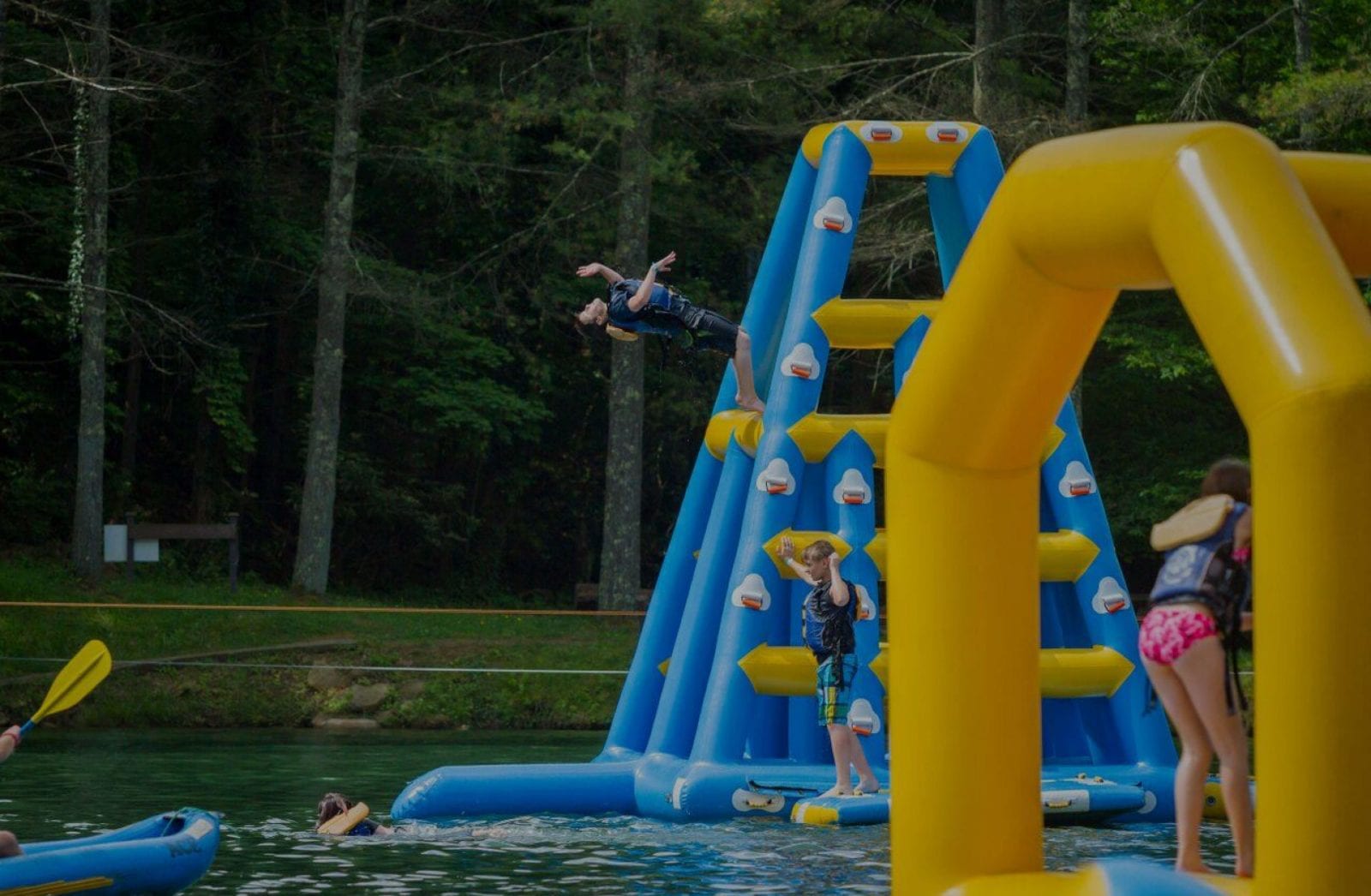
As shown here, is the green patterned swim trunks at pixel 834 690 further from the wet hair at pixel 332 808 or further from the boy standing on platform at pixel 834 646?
the wet hair at pixel 332 808

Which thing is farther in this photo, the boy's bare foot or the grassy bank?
the grassy bank

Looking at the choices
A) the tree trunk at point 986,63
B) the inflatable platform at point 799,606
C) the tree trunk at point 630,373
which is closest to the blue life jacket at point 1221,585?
the inflatable platform at point 799,606

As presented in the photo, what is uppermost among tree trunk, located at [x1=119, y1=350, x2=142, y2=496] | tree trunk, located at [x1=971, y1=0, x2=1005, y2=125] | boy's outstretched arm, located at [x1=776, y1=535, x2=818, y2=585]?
tree trunk, located at [x1=971, y1=0, x2=1005, y2=125]

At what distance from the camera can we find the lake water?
31.8 ft

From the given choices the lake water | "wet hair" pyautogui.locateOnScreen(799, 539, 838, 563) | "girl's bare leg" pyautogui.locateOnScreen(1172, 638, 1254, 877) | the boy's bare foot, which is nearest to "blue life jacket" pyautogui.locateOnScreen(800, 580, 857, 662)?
"wet hair" pyautogui.locateOnScreen(799, 539, 838, 563)

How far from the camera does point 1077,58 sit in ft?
83.4

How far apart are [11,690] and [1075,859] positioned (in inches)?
537

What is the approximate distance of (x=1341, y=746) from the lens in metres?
5.00

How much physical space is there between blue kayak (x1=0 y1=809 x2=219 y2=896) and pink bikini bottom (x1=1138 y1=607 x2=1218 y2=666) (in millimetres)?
4618

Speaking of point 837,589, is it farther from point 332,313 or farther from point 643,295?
point 332,313

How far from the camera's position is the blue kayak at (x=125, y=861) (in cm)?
846

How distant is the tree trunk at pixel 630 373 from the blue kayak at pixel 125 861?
17.7 m

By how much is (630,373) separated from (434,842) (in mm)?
16843

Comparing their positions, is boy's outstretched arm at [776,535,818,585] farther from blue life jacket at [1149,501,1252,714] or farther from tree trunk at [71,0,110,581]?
tree trunk at [71,0,110,581]
